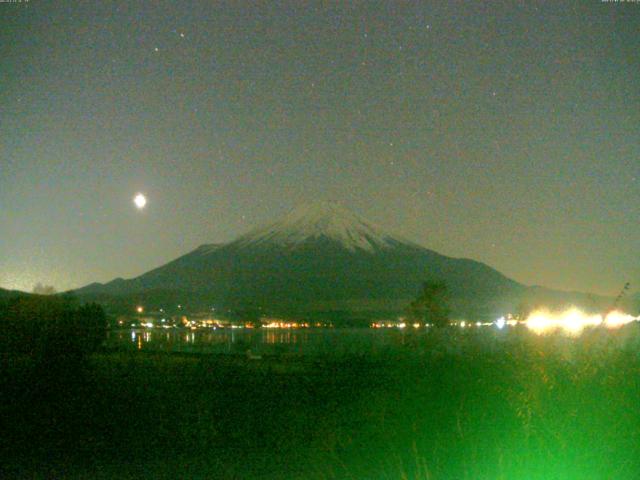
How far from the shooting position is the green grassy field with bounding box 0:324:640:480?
9.55 metres

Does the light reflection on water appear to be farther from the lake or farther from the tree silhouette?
the tree silhouette

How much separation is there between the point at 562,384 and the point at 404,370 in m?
8.10

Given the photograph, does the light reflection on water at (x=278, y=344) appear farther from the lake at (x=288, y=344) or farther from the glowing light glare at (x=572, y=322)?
the glowing light glare at (x=572, y=322)

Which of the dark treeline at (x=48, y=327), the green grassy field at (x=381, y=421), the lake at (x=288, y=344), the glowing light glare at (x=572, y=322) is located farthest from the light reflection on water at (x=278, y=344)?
the dark treeline at (x=48, y=327)

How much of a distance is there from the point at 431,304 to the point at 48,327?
92.5 ft

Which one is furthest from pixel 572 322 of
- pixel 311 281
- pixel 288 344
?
pixel 311 281

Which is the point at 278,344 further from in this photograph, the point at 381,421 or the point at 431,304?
the point at 381,421

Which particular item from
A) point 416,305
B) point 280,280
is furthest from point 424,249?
point 416,305

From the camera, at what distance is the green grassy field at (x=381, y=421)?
955 centimetres

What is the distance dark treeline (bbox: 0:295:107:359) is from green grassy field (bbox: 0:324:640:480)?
4.72m

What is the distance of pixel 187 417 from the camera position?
54.1 ft

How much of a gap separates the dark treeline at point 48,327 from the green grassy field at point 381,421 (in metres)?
4.72

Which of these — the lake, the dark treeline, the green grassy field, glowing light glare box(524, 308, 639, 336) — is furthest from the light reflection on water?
the dark treeline

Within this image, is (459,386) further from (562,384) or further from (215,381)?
(215,381)
